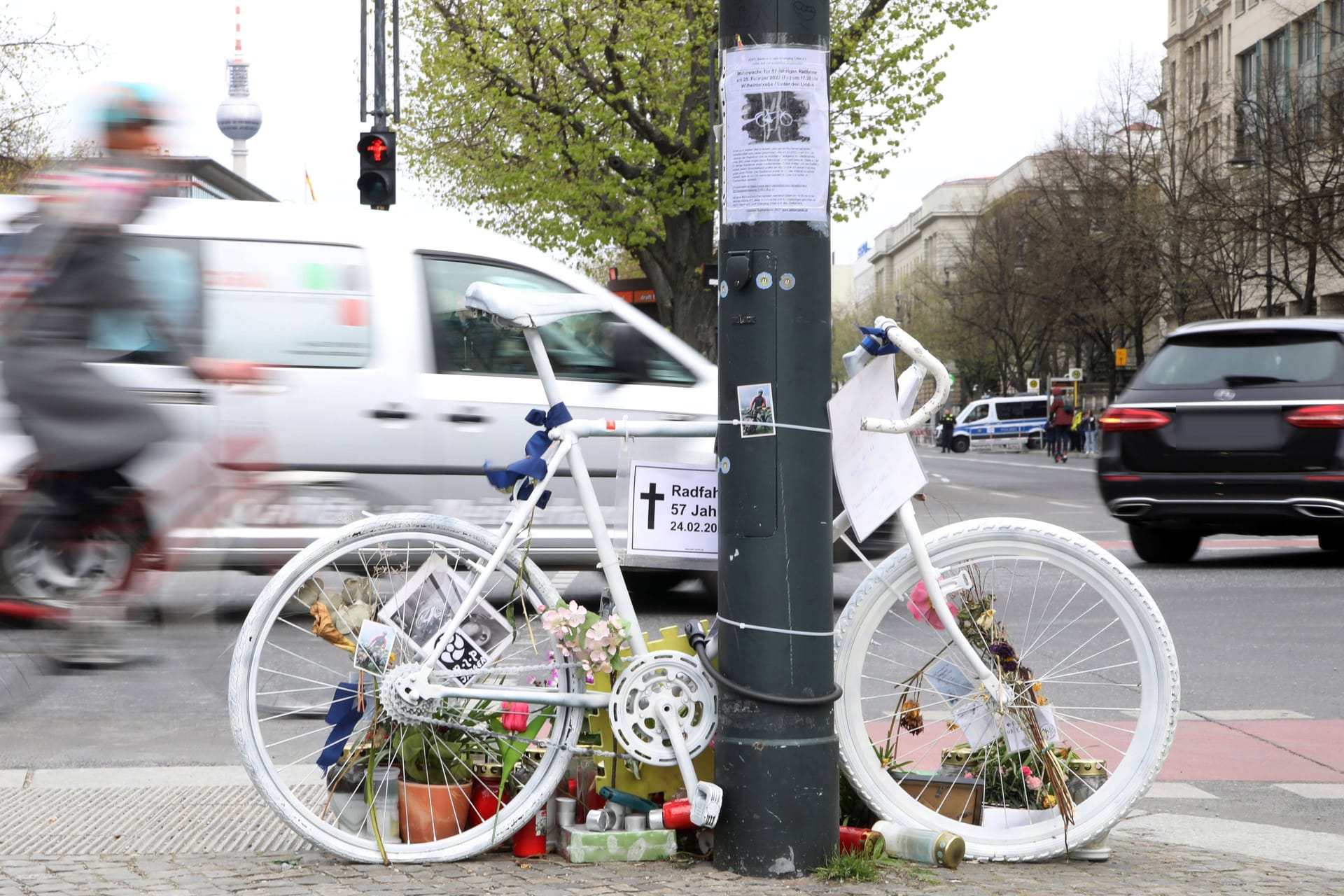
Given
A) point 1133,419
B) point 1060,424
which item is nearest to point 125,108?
point 1133,419

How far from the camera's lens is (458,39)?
82.9 feet

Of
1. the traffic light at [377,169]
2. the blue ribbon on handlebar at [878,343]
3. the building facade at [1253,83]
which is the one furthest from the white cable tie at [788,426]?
the building facade at [1253,83]

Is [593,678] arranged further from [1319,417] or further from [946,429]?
[946,429]

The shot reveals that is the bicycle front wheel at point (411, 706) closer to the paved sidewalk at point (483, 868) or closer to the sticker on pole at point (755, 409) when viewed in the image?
the paved sidewalk at point (483, 868)

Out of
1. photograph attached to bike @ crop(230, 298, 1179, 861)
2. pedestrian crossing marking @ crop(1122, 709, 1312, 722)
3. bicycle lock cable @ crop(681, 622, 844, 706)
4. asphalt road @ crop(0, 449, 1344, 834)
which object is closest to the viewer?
bicycle lock cable @ crop(681, 622, 844, 706)

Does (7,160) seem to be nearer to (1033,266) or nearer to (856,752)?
(856,752)

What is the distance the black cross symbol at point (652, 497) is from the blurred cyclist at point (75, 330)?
1303 millimetres

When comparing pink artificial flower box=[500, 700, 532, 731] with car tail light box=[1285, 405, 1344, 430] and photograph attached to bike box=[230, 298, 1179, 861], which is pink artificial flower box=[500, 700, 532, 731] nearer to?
photograph attached to bike box=[230, 298, 1179, 861]

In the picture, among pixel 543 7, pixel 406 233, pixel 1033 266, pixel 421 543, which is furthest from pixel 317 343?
pixel 1033 266

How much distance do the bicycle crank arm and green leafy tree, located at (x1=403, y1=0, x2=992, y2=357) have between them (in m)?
20.7

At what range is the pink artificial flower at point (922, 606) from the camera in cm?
398

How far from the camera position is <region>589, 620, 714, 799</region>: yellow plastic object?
3.99 m

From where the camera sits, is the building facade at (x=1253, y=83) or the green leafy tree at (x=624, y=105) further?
the building facade at (x=1253, y=83)

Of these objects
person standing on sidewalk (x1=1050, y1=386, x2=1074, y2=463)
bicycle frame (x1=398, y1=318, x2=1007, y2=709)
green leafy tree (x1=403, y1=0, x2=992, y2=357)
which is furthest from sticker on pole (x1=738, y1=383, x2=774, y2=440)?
person standing on sidewalk (x1=1050, y1=386, x2=1074, y2=463)
